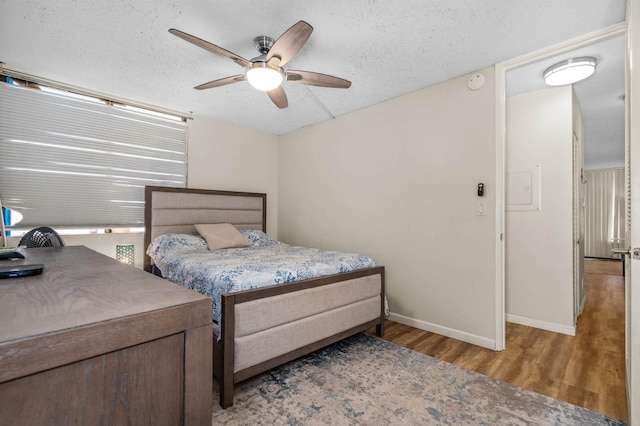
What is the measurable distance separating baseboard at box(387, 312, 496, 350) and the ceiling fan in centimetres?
240

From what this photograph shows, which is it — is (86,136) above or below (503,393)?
above

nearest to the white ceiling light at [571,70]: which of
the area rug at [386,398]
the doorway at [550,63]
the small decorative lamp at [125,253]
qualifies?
the doorway at [550,63]

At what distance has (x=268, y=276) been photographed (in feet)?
6.91

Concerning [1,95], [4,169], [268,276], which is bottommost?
[268,276]

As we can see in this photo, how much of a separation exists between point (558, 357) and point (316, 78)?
299cm

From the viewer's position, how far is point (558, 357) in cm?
246

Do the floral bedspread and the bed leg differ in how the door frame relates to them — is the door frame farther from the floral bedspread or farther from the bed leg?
the bed leg

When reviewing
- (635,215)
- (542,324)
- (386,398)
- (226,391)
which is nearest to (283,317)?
(226,391)

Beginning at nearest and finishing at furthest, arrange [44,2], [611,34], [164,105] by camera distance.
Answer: [44,2] → [611,34] → [164,105]

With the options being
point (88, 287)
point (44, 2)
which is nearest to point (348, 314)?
point (88, 287)

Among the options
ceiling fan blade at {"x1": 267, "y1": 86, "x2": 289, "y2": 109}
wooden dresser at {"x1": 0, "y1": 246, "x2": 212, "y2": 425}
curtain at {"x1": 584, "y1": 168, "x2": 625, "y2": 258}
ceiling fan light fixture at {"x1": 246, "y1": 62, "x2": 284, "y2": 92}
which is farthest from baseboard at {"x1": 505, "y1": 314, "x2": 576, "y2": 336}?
curtain at {"x1": 584, "y1": 168, "x2": 625, "y2": 258}

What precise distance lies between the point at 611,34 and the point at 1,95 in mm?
5003

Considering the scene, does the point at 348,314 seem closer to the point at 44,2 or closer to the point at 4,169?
the point at 44,2

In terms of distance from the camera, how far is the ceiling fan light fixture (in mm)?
2125
